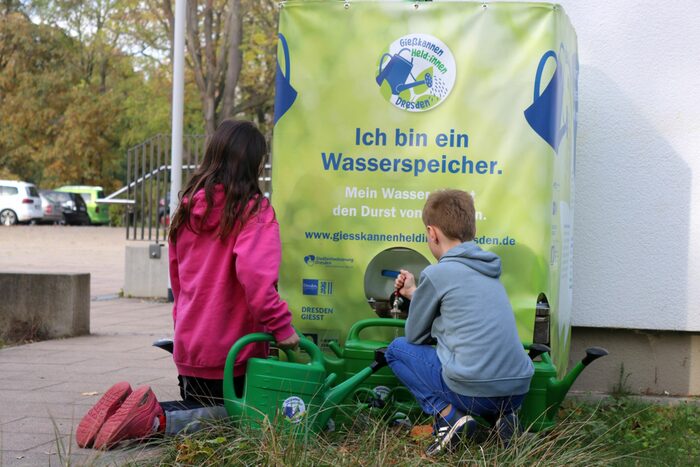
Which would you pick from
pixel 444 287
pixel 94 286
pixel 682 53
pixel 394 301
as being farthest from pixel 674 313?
pixel 94 286

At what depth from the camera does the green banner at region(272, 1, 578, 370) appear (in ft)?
17.2

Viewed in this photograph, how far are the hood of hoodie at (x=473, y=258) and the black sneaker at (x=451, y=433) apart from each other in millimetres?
646

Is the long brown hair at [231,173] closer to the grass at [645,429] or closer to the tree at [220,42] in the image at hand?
the grass at [645,429]

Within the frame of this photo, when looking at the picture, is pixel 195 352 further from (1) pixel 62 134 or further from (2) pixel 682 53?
(1) pixel 62 134

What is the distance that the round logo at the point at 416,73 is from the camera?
5.32 meters

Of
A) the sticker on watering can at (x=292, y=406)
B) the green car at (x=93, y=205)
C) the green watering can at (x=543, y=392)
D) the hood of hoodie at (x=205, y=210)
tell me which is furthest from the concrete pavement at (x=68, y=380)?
the green car at (x=93, y=205)

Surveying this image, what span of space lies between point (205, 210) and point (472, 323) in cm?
134

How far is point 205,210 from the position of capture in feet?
15.9

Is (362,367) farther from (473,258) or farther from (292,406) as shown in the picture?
(473,258)

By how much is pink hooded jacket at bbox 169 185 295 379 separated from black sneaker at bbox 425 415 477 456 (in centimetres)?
82

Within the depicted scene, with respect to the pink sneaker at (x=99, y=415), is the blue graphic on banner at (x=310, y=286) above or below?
above

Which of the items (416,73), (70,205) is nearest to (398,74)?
(416,73)

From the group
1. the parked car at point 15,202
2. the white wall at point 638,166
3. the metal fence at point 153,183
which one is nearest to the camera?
the white wall at point 638,166

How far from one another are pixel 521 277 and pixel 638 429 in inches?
51.0
